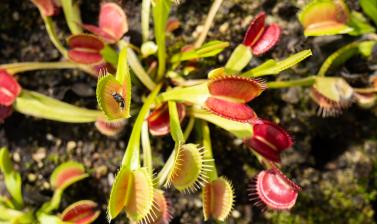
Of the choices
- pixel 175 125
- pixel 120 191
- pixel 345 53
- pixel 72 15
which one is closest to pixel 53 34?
pixel 72 15

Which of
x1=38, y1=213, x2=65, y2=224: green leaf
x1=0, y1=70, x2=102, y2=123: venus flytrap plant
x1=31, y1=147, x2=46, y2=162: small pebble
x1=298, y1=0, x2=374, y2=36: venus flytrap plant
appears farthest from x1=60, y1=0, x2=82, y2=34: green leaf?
x1=298, y1=0, x2=374, y2=36: venus flytrap plant

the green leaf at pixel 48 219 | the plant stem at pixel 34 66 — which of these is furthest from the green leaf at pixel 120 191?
the plant stem at pixel 34 66

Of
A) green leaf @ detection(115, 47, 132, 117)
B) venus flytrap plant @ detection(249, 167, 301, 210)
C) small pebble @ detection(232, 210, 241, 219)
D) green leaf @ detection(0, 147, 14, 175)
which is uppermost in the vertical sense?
green leaf @ detection(115, 47, 132, 117)

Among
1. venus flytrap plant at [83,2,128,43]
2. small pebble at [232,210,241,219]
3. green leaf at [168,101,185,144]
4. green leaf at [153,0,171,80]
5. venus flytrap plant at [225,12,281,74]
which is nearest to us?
green leaf at [168,101,185,144]

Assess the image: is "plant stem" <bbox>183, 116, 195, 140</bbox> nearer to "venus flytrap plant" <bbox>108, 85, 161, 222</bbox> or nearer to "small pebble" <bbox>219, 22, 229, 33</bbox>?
"venus flytrap plant" <bbox>108, 85, 161, 222</bbox>

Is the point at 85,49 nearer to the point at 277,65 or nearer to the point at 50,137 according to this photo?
the point at 50,137

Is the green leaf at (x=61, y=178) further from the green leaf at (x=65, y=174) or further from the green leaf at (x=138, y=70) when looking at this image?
the green leaf at (x=138, y=70)

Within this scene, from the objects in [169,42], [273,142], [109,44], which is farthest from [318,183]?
[109,44]
